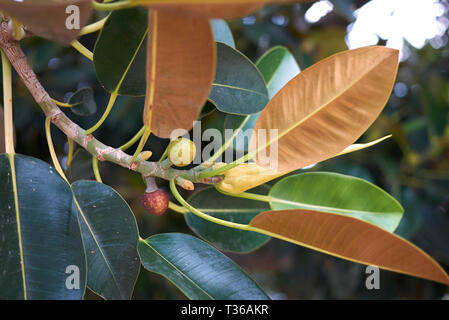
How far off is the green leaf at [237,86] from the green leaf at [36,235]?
0.87 feet

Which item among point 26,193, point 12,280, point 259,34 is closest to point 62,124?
point 26,193

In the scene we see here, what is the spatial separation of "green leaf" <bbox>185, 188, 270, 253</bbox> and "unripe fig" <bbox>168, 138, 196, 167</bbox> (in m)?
0.23

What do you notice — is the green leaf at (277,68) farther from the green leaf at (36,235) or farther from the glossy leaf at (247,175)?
the green leaf at (36,235)

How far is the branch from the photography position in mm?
602

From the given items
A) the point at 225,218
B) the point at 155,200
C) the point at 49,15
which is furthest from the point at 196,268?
the point at 49,15

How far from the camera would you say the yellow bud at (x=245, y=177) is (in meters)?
0.57

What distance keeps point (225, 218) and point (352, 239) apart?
1.10 ft

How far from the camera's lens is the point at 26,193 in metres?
0.55

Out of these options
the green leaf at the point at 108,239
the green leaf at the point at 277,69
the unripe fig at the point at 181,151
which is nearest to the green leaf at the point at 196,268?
the green leaf at the point at 108,239

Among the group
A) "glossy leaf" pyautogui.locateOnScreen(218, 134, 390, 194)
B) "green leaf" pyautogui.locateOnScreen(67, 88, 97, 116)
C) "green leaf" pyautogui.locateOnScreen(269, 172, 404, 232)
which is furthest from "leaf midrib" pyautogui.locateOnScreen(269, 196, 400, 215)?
"green leaf" pyautogui.locateOnScreen(67, 88, 97, 116)

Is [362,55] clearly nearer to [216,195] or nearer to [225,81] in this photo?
[225,81]

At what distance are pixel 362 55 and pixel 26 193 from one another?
461mm

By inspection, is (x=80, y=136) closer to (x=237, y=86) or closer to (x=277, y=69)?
(x=237, y=86)

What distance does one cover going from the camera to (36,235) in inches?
20.6
